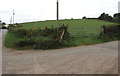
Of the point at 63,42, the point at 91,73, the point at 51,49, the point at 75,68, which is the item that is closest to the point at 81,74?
the point at 91,73

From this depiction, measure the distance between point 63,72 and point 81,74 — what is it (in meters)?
0.83

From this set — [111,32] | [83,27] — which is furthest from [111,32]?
[83,27]

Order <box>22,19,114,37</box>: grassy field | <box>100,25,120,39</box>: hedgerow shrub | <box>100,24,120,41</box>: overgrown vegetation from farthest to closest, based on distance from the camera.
→ <box>22,19,114,37</box>: grassy field
<box>100,25,120,39</box>: hedgerow shrub
<box>100,24,120,41</box>: overgrown vegetation

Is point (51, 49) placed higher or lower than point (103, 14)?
lower

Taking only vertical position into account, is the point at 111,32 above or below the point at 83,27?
below

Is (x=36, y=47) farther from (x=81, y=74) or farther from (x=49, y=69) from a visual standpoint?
(x=81, y=74)

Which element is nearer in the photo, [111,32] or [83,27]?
[111,32]

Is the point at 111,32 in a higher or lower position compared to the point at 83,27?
lower

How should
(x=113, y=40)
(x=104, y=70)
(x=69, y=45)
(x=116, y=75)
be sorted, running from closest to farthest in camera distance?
1. (x=116, y=75)
2. (x=104, y=70)
3. (x=69, y=45)
4. (x=113, y=40)

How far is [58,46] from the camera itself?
802 inches

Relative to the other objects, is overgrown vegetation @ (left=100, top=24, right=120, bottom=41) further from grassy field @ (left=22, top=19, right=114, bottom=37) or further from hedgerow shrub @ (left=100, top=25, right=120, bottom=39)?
grassy field @ (left=22, top=19, right=114, bottom=37)

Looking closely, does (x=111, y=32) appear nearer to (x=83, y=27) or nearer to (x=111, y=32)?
(x=111, y=32)

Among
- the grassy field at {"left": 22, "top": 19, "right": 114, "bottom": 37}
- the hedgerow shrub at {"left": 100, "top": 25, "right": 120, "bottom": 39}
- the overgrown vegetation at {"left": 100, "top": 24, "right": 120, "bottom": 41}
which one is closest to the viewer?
the overgrown vegetation at {"left": 100, "top": 24, "right": 120, "bottom": 41}

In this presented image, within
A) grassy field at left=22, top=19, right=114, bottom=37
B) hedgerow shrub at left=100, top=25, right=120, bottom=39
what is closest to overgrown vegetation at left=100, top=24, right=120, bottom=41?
hedgerow shrub at left=100, top=25, right=120, bottom=39
